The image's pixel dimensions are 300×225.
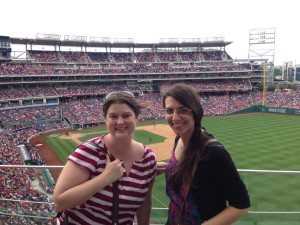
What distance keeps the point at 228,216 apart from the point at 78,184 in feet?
3.61

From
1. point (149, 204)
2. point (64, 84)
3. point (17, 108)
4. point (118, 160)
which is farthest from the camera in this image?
point (64, 84)

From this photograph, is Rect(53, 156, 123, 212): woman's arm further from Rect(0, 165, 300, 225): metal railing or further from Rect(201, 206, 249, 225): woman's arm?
Rect(0, 165, 300, 225): metal railing

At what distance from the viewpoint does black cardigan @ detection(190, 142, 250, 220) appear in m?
1.91

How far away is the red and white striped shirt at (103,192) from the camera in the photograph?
6.93ft

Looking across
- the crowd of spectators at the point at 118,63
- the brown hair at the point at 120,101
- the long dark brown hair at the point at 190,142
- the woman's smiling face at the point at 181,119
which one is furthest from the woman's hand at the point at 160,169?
the crowd of spectators at the point at 118,63

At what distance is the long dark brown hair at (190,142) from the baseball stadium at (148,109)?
0.79m

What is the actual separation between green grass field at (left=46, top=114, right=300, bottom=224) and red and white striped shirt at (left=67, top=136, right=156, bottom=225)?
0.60 metres

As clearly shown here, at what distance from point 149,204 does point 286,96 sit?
57.6 m

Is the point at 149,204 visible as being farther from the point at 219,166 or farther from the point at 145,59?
the point at 145,59

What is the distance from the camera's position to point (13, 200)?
4.05 m

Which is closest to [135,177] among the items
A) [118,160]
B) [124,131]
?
[118,160]

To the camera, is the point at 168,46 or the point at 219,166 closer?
the point at 219,166

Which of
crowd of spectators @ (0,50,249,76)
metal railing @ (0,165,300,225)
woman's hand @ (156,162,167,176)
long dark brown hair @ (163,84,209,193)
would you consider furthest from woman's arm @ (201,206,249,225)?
crowd of spectators @ (0,50,249,76)

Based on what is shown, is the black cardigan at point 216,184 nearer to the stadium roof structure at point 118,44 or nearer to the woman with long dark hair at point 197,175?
the woman with long dark hair at point 197,175
